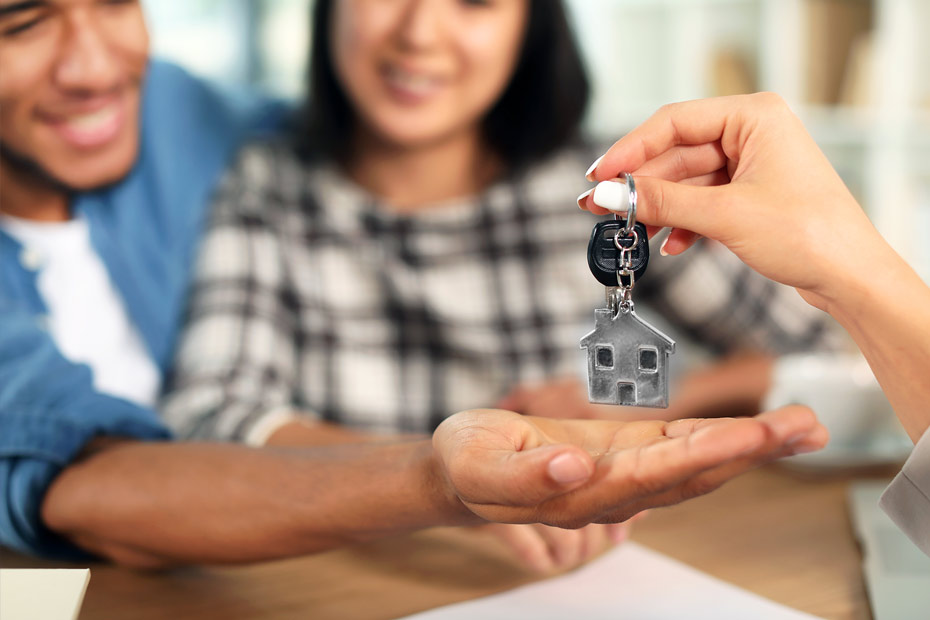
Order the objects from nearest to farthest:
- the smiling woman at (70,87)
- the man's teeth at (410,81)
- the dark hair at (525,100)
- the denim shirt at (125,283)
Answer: the denim shirt at (125,283) < the smiling woman at (70,87) < the man's teeth at (410,81) < the dark hair at (525,100)

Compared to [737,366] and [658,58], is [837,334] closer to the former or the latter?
[737,366]

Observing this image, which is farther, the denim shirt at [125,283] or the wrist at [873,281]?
the denim shirt at [125,283]

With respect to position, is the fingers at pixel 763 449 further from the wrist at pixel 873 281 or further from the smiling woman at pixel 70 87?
the smiling woman at pixel 70 87

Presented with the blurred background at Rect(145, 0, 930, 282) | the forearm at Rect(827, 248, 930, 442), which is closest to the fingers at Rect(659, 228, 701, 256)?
the forearm at Rect(827, 248, 930, 442)

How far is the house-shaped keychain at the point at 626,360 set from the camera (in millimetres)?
579

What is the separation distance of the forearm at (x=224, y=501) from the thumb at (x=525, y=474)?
0.15 meters

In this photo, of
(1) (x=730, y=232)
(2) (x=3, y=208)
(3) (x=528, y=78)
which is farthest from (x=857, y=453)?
(2) (x=3, y=208)

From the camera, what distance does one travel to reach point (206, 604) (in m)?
0.74

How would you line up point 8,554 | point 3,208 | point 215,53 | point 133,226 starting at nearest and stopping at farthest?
point 8,554, point 3,208, point 133,226, point 215,53

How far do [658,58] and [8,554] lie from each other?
2.85m

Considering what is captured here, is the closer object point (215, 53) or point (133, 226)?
point (133, 226)

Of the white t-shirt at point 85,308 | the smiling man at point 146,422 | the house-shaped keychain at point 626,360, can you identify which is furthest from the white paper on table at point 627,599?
the white t-shirt at point 85,308

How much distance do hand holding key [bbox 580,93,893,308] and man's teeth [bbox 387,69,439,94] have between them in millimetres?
682

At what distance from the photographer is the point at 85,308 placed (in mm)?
1077
